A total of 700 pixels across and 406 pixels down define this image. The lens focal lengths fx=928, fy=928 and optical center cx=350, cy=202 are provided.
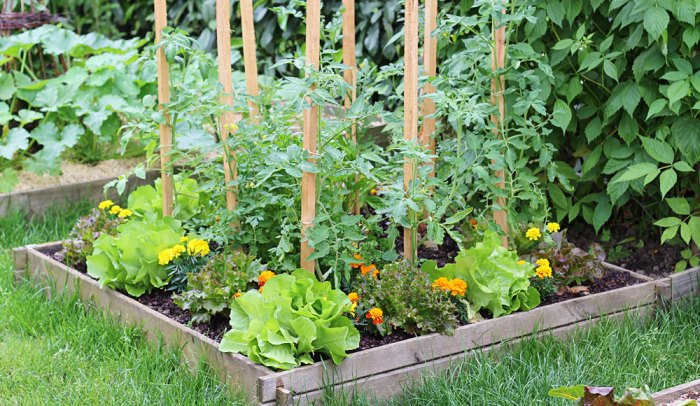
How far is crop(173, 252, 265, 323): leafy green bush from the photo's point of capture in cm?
315

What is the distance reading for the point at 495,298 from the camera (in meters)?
3.19

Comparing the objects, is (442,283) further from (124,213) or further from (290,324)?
(124,213)

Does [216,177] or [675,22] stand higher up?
[675,22]

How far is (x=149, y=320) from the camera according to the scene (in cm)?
326

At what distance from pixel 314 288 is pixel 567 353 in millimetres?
894

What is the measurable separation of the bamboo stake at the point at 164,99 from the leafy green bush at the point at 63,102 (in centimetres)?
113

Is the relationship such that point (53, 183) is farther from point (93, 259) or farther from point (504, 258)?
point (504, 258)

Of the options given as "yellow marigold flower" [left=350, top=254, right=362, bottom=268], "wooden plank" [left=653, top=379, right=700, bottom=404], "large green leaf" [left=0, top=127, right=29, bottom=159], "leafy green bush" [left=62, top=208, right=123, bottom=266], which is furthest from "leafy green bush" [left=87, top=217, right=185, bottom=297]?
"wooden plank" [left=653, top=379, right=700, bottom=404]

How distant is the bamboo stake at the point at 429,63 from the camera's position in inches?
136

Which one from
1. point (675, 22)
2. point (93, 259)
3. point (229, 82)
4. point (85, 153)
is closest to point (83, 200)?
point (85, 153)

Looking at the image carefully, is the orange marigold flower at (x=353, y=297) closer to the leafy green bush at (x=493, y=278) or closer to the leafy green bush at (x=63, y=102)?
the leafy green bush at (x=493, y=278)

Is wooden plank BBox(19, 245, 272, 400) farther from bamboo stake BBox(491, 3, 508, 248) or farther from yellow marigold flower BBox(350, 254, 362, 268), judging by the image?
bamboo stake BBox(491, 3, 508, 248)

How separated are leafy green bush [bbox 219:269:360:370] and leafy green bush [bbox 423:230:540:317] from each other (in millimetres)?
505

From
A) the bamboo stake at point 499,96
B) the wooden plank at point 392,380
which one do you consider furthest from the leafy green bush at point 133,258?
the bamboo stake at point 499,96
